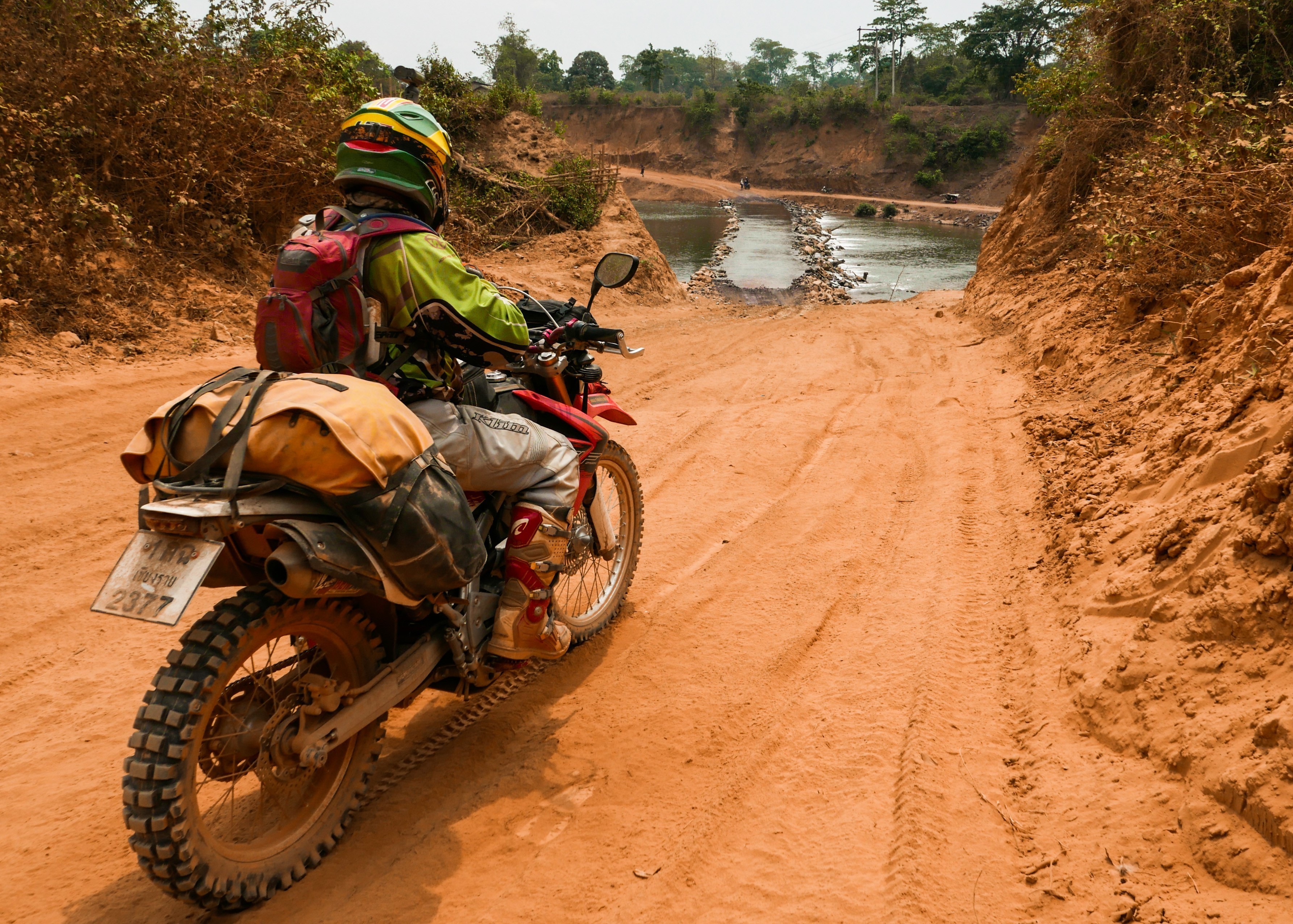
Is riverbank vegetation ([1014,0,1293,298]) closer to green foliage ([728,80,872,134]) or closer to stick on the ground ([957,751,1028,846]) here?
stick on the ground ([957,751,1028,846])

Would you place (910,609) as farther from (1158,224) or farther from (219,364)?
(219,364)

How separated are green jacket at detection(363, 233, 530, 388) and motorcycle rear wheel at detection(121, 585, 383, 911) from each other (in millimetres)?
902

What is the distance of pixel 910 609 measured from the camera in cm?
428

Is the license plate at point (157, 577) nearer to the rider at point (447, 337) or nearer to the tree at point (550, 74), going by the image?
the rider at point (447, 337)

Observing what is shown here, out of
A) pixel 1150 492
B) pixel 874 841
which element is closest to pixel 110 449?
pixel 874 841

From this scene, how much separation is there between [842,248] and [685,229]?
26.5 ft

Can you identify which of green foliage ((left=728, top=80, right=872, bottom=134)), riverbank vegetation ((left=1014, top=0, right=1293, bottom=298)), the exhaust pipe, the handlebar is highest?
green foliage ((left=728, top=80, right=872, bottom=134))

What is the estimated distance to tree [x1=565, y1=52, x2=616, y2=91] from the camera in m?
87.5

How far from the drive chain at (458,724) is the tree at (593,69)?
9163cm

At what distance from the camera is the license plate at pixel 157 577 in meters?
2.08

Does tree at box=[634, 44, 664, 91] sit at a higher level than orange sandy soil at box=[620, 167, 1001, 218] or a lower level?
higher

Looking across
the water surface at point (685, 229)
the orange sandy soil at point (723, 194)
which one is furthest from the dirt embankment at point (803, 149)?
the water surface at point (685, 229)

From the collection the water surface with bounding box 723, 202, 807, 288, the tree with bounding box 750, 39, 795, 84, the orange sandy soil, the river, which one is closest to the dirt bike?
the river

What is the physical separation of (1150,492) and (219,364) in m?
7.80
